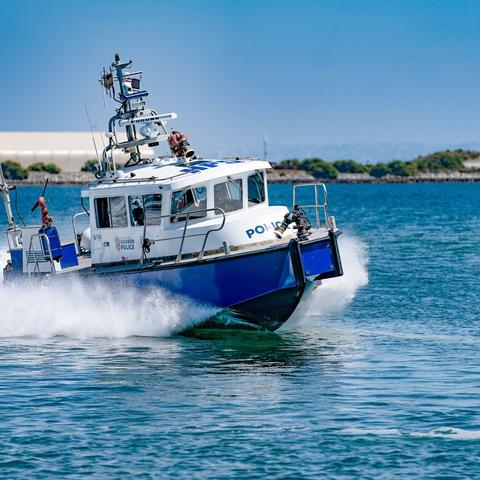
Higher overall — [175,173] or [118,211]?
[175,173]

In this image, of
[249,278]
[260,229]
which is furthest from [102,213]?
[249,278]

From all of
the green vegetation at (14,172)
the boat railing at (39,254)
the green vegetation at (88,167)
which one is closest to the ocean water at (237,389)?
the boat railing at (39,254)

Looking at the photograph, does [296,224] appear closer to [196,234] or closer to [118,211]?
[196,234]

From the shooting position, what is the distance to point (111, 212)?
76.3 feet

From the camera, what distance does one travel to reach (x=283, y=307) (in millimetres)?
22391

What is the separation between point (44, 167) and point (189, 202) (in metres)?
163

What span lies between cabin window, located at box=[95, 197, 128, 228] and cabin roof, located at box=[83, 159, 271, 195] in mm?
256

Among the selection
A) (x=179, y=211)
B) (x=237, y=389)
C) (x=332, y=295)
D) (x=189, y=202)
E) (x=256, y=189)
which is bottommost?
(x=237, y=389)

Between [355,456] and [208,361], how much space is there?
623 centimetres

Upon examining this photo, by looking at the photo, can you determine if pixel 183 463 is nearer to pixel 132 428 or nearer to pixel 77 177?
pixel 132 428

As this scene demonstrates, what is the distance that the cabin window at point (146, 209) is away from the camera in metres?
22.7

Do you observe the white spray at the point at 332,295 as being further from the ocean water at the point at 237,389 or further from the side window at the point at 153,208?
the side window at the point at 153,208

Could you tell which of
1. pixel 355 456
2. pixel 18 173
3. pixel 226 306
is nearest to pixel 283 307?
pixel 226 306

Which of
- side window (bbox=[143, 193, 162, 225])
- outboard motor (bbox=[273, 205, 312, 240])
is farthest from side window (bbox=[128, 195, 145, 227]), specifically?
outboard motor (bbox=[273, 205, 312, 240])
